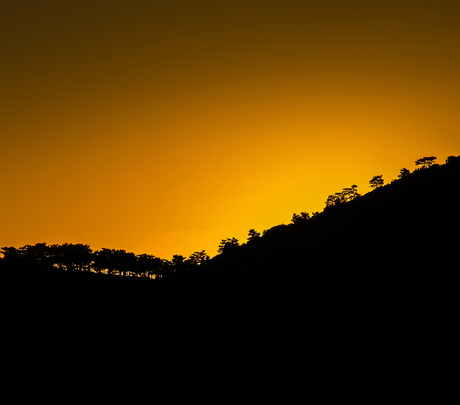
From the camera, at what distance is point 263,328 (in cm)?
7331

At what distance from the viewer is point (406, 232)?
11544 centimetres

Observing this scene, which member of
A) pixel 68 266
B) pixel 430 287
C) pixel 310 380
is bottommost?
pixel 310 380

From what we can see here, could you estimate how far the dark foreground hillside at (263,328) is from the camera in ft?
169

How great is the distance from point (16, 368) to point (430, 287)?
74.3m

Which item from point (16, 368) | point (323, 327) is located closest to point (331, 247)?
point (323, 327)

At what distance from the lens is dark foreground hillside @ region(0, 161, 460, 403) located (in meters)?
51.4

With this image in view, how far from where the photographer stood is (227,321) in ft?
260

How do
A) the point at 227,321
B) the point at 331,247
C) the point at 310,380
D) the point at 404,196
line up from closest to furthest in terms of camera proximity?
the point at 310,380 < the point at 227,321 < the point at 331,247 < the point at 404,196

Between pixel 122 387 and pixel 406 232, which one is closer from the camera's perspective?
pixel 122 387

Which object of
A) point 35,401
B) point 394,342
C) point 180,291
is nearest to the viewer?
point 35,401

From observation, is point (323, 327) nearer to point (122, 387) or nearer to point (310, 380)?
point (310, 380)

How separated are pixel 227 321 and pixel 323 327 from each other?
20.8m

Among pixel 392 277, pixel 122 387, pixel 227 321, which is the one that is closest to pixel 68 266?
pixel 227 321

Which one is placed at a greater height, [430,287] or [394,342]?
[430,287]
